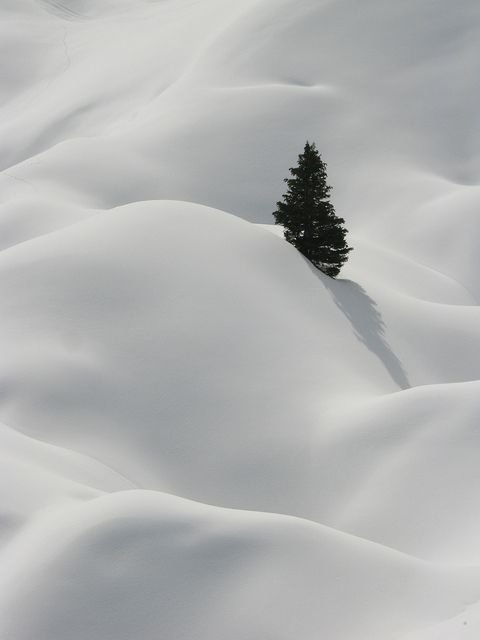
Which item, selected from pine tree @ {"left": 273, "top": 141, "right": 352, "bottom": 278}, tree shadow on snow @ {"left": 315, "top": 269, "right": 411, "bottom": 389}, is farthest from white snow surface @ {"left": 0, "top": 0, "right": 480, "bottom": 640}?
pine tree @ {"left": 273, "top": 141, "right": 352, "bottom": 278}

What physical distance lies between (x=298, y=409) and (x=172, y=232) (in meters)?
7.16

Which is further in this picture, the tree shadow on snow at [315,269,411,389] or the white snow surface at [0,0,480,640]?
the tree shadow on snow at [315,269,411,389]

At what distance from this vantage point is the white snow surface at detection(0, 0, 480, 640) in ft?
41.5

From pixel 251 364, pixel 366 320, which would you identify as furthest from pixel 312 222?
pixel 251 364

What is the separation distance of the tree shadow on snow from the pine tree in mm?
1019

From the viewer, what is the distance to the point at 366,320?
26359 mm

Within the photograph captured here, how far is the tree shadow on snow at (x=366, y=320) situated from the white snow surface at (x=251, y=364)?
3.9 inches

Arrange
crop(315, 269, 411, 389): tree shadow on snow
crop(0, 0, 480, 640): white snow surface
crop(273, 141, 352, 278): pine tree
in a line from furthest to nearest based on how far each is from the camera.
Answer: crop(273, 141, 352, 278): pine tree
crop(315, 269, 411, 389): tree shadow on snow
crop(0, 0, 480, 640): white snow surface

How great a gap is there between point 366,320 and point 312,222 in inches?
166

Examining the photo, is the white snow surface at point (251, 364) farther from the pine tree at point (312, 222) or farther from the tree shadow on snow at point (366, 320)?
the pine tree at point (312, 222)

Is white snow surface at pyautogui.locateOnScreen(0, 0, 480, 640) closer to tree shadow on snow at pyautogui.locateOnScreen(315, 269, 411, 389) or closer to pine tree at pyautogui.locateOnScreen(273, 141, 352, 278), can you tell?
tree shadow on snow at pyautogui.locateOnScreen(315, 269, 411, 389)

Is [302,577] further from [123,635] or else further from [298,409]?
[298,409]

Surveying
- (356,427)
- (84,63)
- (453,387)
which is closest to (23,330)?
(356,427)

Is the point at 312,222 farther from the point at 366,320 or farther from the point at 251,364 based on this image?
the point at 251,364
